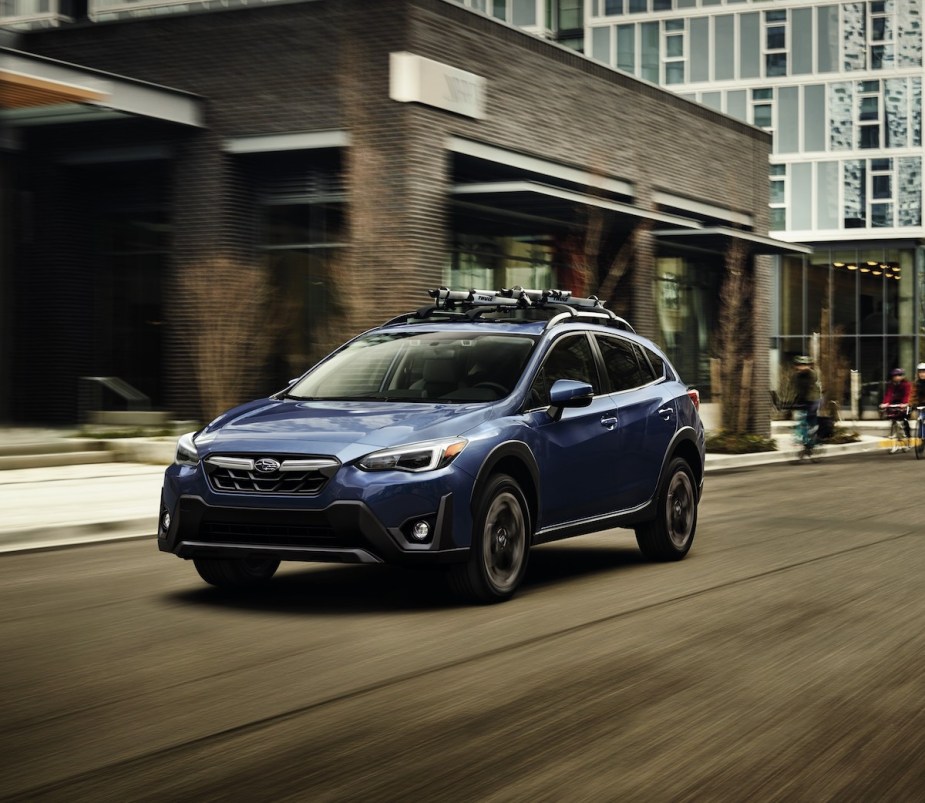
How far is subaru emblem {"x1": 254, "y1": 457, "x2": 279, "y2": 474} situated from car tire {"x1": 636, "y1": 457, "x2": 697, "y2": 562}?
354 centimetres

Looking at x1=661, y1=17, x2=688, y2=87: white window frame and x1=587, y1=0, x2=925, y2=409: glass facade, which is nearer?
x1=587, y1=0, x2=925, y2=409: glass facade

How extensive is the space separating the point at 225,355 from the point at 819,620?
16.6 meters

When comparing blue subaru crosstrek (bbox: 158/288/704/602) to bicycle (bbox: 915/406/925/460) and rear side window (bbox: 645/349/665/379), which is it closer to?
rear side window (bbox: 645/349/665/379)

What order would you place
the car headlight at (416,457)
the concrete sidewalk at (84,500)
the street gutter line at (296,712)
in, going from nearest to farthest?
the street gutter line at (296,712) → the car headlight at (416,457) → the concrete sidewalk at (84,500)

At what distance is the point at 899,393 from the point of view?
2934 cm

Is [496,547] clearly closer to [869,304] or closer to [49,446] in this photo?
[49,446]

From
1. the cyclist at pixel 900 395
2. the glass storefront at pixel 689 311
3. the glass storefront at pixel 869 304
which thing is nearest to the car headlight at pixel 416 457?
the cyclist at pixel 900 395

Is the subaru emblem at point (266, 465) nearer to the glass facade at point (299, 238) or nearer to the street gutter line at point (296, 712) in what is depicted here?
the street gutter line at point (296, 712)

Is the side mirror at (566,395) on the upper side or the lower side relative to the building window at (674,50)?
lower

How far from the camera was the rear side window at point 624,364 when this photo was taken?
33.5 ft

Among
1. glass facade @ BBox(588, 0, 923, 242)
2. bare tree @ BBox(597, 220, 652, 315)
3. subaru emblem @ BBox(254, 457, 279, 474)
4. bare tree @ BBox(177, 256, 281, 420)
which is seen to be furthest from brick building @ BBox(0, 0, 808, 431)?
glass facade @ BBox(588, 0, 923, 242)

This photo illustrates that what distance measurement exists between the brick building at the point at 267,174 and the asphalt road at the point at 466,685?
1381 cm

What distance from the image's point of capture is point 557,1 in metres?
65.2

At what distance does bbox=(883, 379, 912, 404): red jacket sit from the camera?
95.8 ft
